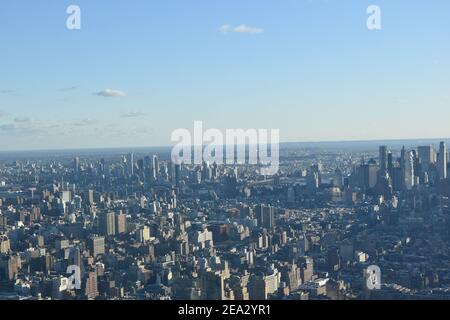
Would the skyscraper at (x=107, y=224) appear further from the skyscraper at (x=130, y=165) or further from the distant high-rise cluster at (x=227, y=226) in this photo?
the skyscraper at (x=130, y=165)

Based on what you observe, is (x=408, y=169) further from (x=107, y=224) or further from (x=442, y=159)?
(x=107, y=224)

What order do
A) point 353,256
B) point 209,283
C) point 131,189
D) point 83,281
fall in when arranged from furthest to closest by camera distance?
point 131,189
point 353,256
point 83,281
point 209,283

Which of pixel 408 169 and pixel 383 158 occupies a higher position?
pixel 383 158

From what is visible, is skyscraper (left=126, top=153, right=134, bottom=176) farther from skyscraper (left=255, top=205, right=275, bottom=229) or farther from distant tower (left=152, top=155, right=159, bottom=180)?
skyscraper (left=255, top=205, right=275, bottom=229)

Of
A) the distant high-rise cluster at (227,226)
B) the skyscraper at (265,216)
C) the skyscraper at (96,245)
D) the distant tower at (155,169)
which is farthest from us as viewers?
the distant tower at (155,169)

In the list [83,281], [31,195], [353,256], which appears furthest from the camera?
[31,195]

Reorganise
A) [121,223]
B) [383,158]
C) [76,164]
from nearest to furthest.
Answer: [121,223] → [383,158] → [76,164]

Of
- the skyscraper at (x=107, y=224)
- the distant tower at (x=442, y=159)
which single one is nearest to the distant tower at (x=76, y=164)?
the skyscraper at (x=107, y=224)

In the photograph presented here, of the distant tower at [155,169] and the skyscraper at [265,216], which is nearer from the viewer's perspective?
the skyscraper at [265,216]

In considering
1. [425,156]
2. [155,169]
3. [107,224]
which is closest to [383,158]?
[425,156]
